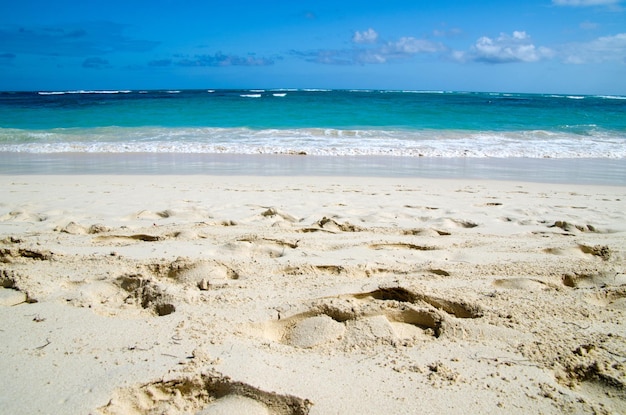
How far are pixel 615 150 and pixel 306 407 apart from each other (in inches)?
520

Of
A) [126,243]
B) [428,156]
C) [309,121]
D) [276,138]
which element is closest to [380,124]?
[309,121]

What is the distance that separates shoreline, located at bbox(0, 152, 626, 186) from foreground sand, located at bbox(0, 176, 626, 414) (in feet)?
11.4

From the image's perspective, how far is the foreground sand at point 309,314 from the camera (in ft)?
5.41

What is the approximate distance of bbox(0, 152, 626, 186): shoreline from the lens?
25.3 feet

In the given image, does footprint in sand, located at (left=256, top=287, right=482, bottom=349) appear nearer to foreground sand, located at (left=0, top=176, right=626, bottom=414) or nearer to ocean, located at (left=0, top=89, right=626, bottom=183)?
foreground sand, located at (left=0, top=176, right=626, bottom=414)

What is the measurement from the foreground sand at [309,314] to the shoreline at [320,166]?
11.4 feet

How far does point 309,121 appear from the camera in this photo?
1900 cm

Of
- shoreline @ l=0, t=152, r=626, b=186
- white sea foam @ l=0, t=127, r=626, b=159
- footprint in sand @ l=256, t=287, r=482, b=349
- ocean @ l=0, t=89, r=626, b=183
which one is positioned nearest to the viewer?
footprint in sand @ l=256, t=287, r=482, b=349

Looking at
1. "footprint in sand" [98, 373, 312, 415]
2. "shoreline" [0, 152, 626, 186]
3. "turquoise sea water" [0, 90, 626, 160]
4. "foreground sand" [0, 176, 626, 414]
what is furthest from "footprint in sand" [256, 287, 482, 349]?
"turquoise sea water" [0, 90, 626, 160]

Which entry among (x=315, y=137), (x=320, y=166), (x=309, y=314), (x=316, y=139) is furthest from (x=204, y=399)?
(x=315, y=137)

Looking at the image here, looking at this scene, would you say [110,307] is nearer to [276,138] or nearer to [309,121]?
[276,138]

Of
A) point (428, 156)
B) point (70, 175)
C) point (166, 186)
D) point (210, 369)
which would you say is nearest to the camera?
point (210, 369)

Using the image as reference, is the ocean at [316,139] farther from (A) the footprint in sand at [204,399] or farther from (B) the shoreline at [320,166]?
(A) the footprint in sand at [204,399]

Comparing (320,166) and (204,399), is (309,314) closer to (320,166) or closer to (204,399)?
(204,399)
